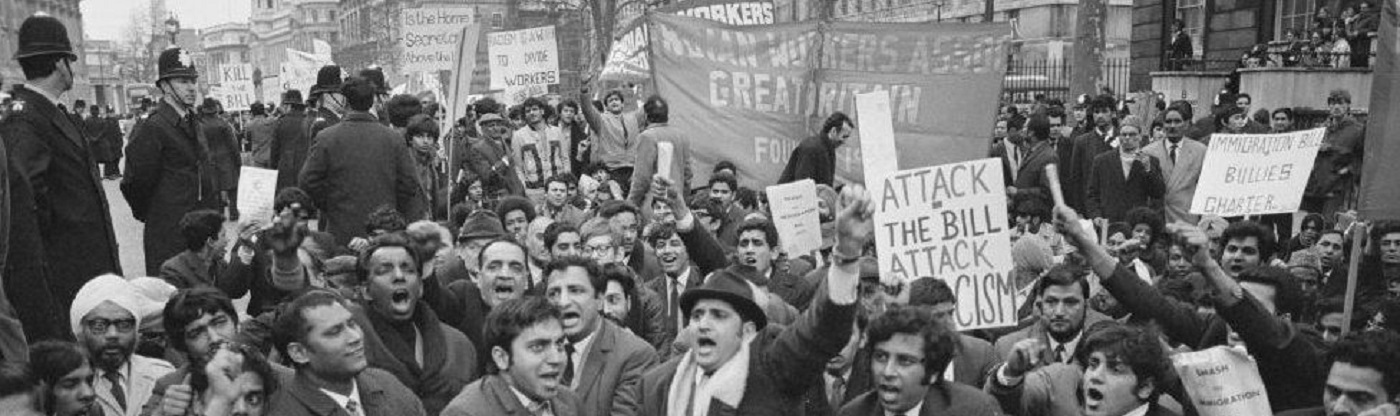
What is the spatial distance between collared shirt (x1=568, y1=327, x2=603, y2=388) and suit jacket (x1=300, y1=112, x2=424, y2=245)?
2724 millimetres

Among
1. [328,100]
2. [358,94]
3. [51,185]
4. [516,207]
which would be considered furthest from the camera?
[328,100]

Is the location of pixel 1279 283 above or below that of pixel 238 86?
below

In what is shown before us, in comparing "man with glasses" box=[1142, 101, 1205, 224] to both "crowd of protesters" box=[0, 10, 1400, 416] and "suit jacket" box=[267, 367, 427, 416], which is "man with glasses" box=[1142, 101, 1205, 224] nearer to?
"crowd of protesters" box=[0, 10, 1400, 416]

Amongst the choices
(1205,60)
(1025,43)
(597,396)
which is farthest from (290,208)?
(1025,43)

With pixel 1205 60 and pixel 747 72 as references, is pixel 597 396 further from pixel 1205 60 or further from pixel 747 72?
pixel 1205 60

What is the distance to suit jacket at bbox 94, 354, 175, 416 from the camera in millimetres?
5082

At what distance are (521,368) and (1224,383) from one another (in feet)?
7.68

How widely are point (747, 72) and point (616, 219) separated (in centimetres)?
359

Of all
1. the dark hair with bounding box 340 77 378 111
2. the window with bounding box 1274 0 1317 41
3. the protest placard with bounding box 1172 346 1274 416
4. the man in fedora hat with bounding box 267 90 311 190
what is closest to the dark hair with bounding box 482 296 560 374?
the protest placard with bounding box 1172 346 1274 416

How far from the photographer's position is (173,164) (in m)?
7.62

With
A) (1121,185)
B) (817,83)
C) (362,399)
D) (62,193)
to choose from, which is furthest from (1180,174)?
(62,193)

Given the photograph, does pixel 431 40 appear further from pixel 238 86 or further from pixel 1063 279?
pixel 238 86

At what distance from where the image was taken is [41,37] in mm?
5469

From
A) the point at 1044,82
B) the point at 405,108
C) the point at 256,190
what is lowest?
the point at 1044,82
